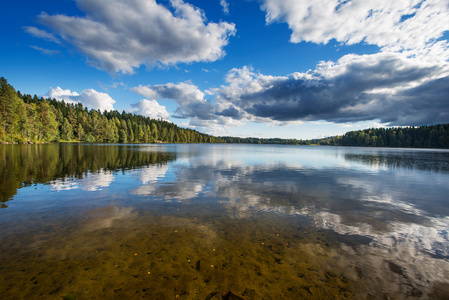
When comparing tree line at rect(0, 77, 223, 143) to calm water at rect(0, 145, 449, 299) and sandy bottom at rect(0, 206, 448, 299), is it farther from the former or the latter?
sandy bottom at rect(0, 206, 448, 299)

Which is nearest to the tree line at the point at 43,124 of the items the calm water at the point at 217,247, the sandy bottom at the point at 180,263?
the calm water at the point at 217,247

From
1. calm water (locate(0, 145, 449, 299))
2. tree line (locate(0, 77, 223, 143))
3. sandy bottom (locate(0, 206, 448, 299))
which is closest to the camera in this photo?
sandy bottom (locate(0, 206, 448, 299))

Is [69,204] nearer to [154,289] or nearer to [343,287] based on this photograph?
[154,289]

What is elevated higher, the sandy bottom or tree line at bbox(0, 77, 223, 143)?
tree line at bbox(0, 77, 223, 143)

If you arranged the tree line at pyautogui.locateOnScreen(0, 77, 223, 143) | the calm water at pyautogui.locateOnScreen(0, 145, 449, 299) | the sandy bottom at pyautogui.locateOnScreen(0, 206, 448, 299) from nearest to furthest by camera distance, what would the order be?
1. the sandy bottom at pyautogui.locateOnScreen(0, 206, 448, 299)
2. the calm water at pyautogui.locateOnScreen(0, 145, 449, 299)
3. the tree line at pyautogui.locateOnScreen(0, 77, 223, 143)

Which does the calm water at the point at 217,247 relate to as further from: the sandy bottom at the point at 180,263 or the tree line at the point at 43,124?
the tree line at the point at 43,124

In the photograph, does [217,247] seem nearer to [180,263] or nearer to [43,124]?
[180,263]

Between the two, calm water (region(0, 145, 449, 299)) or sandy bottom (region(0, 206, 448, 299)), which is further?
calm water (region(0, 145, 449, 299))

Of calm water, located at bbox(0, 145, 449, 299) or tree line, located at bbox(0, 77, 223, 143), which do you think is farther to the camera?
tree line, located at bbox(0, 77, 223, 143)

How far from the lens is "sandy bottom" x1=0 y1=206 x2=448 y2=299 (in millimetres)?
5699

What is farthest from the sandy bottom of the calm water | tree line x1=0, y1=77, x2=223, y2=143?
tree line x1=0, y1=77, x2=223, y2=143

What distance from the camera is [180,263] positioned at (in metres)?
7.03

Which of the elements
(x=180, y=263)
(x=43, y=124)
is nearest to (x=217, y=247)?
(x=180, y=263)

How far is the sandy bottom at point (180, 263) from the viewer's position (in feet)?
18.7
